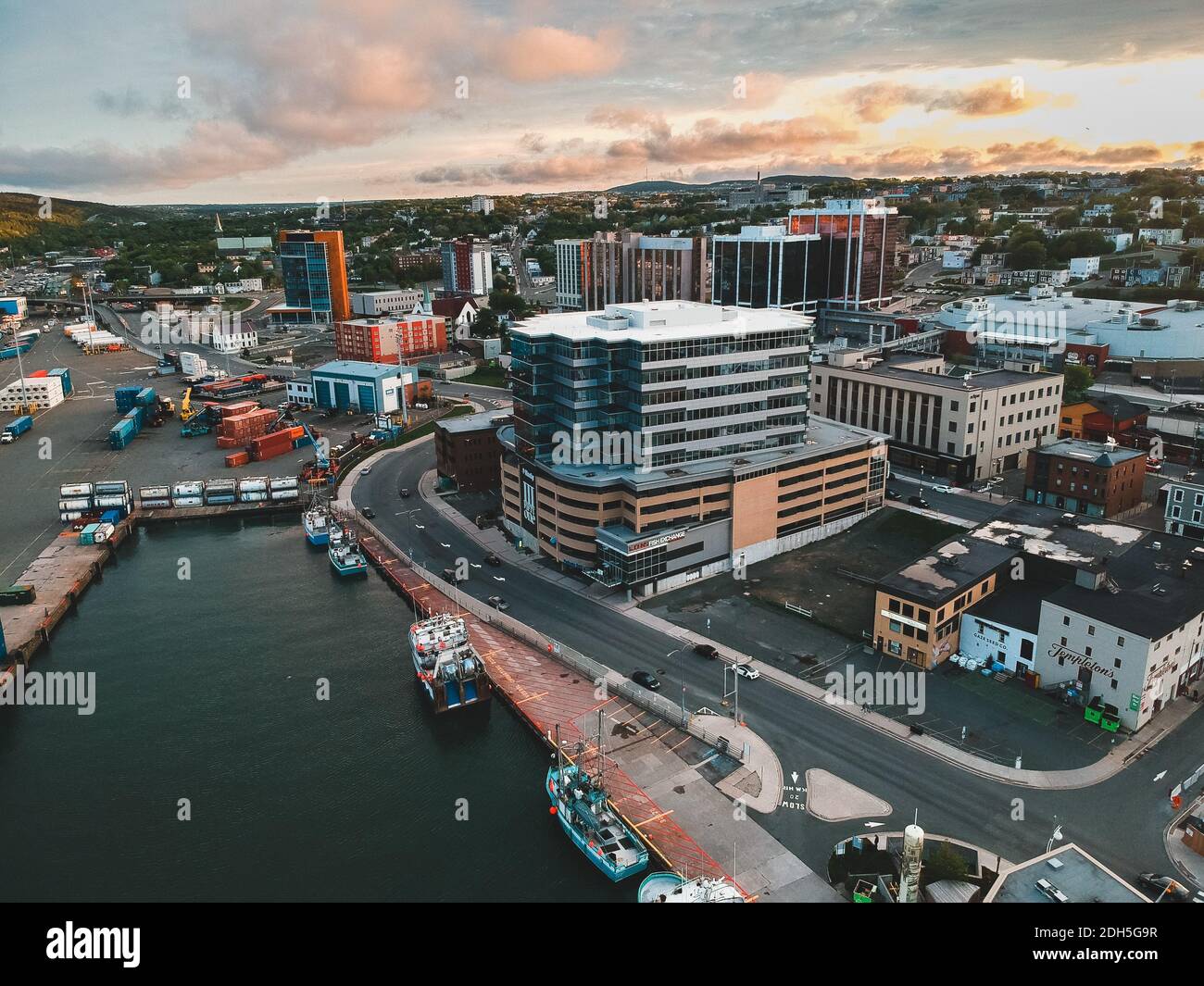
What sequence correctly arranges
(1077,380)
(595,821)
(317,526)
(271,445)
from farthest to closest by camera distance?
(1077,380) → (271,445) → (317,526) → (595,821)

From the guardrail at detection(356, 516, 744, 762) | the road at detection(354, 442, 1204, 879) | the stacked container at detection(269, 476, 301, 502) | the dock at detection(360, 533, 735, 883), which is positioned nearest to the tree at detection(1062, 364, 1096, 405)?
the road at detection(354, 442, 1204, 879)

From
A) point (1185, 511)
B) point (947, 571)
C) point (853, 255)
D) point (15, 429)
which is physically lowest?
point (15, 429)

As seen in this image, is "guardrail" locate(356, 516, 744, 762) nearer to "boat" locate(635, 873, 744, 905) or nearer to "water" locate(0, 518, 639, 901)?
"water" locate(0, 518, 639, 901)

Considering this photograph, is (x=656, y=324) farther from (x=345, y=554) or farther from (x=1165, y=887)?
(x=1165, y=887)

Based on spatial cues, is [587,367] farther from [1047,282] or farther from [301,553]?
[1047,282]

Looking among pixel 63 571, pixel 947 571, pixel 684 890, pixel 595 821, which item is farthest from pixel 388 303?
pixel 684 890

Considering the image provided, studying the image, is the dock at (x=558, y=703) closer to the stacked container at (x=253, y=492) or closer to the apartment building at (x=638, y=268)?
the stacked container at (x=253, y=492)
